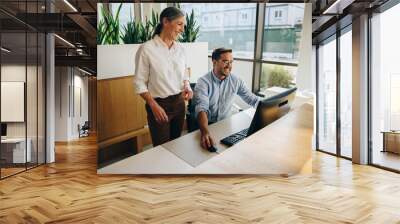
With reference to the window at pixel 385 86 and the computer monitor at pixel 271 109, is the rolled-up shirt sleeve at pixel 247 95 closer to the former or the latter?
the computer monitor at pixel 271 109

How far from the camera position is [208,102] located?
633cm

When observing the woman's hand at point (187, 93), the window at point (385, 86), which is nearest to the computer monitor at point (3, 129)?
the woman's hand at point (187, 93)

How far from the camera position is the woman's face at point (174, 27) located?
6.38 meters

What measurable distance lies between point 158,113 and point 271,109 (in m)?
1.88

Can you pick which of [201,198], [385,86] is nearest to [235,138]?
[201,198]

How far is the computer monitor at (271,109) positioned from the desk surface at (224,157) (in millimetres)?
84

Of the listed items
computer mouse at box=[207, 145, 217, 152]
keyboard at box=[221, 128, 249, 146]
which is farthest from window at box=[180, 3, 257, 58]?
computer mouse at box=[207, 145, 217, 152]

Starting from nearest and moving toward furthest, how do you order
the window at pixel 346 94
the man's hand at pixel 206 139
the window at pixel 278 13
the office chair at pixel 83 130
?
the man's hand at pixel 206 139
the window at pixel 278 13
the window at pixel 346 94
the office chair at pixel 83 130

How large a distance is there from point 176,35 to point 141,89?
108cm

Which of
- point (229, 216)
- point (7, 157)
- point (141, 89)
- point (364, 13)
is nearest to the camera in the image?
point (229, 216)

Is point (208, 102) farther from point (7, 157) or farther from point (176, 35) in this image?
point (7, 157)

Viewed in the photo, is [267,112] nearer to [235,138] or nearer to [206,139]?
[235,138]

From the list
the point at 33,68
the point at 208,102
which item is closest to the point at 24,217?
the point at 208,102

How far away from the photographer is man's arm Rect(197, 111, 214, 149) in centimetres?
620
